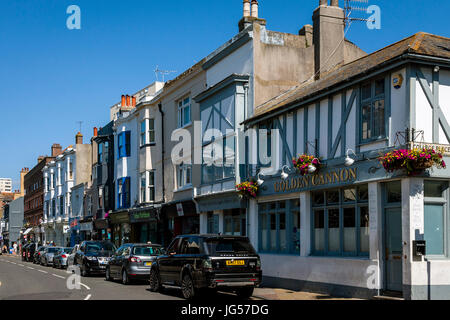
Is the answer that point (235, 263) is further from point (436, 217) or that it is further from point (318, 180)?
point (436, 217)

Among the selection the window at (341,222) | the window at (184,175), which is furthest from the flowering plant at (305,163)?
the window at (184,175)

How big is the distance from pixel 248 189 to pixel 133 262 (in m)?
4.85

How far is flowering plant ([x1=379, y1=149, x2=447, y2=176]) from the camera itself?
44.5 ft

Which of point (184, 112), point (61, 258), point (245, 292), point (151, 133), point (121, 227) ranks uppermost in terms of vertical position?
point (184, 112)

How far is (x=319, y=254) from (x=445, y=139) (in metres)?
5.42

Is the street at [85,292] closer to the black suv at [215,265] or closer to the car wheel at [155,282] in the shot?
the car wheel at [155,282]

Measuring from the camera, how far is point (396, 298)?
14.0 m

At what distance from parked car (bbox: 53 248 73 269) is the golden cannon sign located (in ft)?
59.6

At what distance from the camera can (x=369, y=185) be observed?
15.5 m

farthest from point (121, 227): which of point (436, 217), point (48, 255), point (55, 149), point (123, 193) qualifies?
point (55, 149)

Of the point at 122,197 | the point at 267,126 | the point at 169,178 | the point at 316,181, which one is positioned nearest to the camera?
the point at 316,181

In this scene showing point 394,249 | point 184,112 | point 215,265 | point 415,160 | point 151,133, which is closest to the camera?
point 415,160
